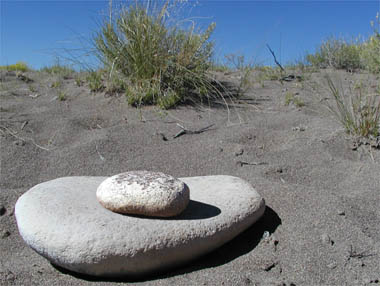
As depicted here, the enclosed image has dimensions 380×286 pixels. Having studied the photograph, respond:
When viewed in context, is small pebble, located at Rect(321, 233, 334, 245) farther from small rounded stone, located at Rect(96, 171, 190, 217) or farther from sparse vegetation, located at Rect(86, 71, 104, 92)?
sparse vegetation, located at Rect(86, 71, 104, 92)

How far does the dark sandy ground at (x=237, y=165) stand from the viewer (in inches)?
76.3

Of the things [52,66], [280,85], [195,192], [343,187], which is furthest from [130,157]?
[52,66]

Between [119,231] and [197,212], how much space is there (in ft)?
1.49

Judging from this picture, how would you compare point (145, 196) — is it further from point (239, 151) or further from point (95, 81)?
point (95, 81)

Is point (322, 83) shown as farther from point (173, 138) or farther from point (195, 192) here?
point (195, 192)

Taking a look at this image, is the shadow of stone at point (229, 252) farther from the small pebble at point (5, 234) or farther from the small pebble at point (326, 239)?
the small pebble at point (5, 234)

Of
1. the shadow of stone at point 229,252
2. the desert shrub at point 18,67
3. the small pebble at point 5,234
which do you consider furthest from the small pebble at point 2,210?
the desert shrub at point 18,67

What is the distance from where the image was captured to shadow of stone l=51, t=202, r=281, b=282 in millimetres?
1925

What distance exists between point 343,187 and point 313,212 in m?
0.52

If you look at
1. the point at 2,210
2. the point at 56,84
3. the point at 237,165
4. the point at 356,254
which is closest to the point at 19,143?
the point at 2,210

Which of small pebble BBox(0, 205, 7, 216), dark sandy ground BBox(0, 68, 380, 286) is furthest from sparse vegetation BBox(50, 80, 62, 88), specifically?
small pebble BBox(0, 205, 7, 216)

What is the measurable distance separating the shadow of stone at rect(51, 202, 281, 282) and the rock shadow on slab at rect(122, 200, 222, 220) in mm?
190

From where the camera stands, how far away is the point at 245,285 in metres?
1.80

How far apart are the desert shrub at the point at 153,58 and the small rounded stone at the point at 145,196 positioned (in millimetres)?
2001
